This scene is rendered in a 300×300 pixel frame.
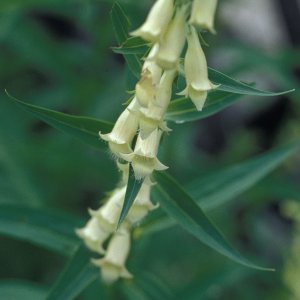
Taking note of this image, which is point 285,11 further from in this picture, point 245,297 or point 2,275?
point 2,275

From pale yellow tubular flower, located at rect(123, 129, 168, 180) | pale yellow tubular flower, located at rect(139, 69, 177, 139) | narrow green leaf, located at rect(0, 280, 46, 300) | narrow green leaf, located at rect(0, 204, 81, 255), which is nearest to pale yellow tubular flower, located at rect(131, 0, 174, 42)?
pale yellow tubular flower, located at rect(139, 69, 177, 139)

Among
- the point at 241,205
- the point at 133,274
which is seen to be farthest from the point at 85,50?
the point at 133,274

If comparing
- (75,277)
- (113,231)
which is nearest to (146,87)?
(113,231)

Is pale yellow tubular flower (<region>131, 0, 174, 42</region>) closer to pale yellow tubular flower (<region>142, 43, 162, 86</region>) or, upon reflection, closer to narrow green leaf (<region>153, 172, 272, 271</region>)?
pale yellow tubular flower (<region>142, 43, 162, 86</region>)

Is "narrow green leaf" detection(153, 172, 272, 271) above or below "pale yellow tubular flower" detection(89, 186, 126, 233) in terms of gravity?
above

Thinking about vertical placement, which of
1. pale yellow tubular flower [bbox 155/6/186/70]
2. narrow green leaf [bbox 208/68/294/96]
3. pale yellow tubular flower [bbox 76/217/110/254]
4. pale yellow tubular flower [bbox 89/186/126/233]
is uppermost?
pale yellow tubular flower [bbox 155/6/186/70]

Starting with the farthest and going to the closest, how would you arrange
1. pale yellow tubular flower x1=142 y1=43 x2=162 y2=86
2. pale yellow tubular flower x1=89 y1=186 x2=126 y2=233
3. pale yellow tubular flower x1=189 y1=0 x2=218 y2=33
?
1. pale yellow tubular flower x1=89 y1=186 x2=126 y2=233
2. pale yellow tubular flower x1=142 y1=43 x2=162 y2=86
3. pale yellow tubular flower x1=189 y1=0 x2=218 y2=33
